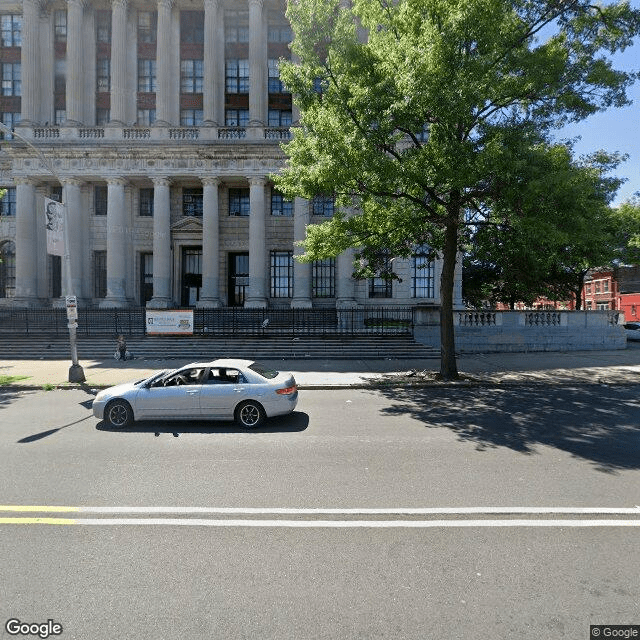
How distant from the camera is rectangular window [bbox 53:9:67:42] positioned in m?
29.1

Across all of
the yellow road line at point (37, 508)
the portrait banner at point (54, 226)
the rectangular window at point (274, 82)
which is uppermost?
the rectangular window at point (274, 82)

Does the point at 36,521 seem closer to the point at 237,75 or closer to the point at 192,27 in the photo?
the point at 237,75

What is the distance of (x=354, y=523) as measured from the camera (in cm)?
423

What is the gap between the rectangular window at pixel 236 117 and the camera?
29.4 meters

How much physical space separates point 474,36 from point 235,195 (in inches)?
864

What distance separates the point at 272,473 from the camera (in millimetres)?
5590

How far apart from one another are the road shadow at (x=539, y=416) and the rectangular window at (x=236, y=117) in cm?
2590

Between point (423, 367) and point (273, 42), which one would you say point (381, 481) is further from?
point (273, 42)

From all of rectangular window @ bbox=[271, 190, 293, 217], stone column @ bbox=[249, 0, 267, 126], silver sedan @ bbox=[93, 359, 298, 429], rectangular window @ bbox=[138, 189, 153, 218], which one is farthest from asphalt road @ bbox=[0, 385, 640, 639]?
stone column @ bbox=[249, 0, 267, 126]

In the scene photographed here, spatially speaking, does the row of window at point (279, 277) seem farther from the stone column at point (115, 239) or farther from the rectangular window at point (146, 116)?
the rectangular window at point (146, 116)

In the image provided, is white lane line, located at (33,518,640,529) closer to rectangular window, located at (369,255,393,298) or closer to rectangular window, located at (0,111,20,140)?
rectangular window, located at (369,255,393,298)

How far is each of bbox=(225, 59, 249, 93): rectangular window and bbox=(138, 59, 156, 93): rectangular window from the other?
5578mm

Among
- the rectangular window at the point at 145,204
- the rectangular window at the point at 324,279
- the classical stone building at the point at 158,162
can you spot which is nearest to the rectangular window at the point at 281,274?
the classical stone building at the point at 158,162

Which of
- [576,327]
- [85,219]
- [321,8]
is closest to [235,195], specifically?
[85,219]
